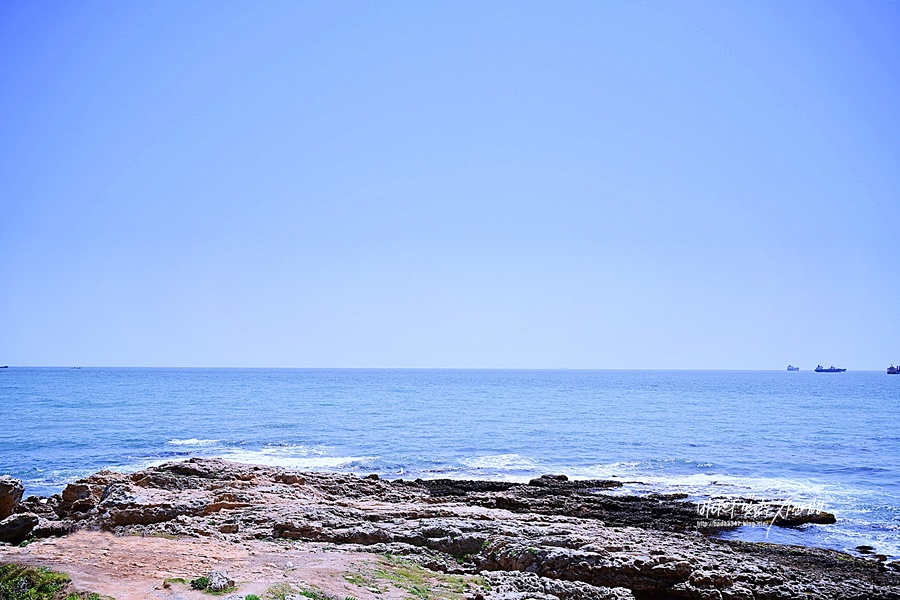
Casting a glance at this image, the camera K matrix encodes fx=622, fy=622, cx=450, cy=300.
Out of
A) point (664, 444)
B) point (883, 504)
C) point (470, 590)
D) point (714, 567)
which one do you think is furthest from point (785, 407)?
point (470, 590)

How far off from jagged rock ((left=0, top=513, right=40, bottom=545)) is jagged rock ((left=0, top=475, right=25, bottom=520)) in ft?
0.96

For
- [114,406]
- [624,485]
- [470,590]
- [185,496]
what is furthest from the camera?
[114,406]

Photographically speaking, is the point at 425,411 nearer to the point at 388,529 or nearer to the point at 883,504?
the point at 883,504

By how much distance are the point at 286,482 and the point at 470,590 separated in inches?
546

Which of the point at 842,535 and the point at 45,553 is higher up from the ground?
the point at 45,553

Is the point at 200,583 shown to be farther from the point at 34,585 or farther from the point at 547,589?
the point at 547,589

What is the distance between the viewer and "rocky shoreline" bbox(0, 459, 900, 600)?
632 inches

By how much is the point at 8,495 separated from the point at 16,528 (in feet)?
3.43

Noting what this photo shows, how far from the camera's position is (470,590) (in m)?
14.6

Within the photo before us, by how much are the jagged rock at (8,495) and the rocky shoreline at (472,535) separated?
0.03 m

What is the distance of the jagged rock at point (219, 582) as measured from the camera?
1271cm

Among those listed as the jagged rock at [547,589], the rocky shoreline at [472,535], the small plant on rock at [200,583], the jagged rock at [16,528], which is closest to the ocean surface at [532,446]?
the rocky shoreline at [472,535]

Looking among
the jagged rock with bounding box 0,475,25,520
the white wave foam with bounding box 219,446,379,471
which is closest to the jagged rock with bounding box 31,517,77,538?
the jagged rock with bounding box 0,475,25,520

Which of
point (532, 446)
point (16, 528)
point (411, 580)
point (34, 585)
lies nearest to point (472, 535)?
point (411, 580)
